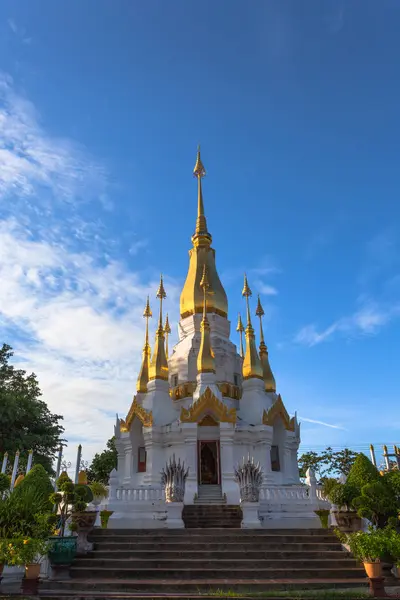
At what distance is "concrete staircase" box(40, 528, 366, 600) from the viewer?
406 inches

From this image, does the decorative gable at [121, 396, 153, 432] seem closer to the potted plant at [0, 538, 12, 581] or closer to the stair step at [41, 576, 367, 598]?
the stair step at [41, 576, 367, 598]

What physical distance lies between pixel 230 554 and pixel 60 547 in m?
4.40

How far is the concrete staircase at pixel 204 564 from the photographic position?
1031 cm

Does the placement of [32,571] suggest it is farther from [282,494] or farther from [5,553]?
[282,494]

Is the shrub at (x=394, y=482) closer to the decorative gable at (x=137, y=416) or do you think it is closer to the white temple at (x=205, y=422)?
the white temple at (x=205, y=422)

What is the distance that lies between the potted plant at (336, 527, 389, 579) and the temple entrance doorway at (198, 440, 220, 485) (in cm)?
1155

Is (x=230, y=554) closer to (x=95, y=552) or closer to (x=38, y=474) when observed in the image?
(x=95, y=552)

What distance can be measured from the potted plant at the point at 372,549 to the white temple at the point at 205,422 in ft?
18.9

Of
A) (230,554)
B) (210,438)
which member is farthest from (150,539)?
(210,438)

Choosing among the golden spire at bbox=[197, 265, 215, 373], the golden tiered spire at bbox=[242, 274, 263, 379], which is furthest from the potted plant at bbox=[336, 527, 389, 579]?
Answer: the golden tiered spire at bbox=[242, 274, 263, 379]

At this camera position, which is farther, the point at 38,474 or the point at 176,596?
the point at 38,474

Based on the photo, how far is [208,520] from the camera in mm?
17609

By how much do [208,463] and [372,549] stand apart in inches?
497

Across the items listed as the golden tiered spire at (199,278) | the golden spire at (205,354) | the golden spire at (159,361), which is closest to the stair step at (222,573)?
the golden spire at (205,354)
